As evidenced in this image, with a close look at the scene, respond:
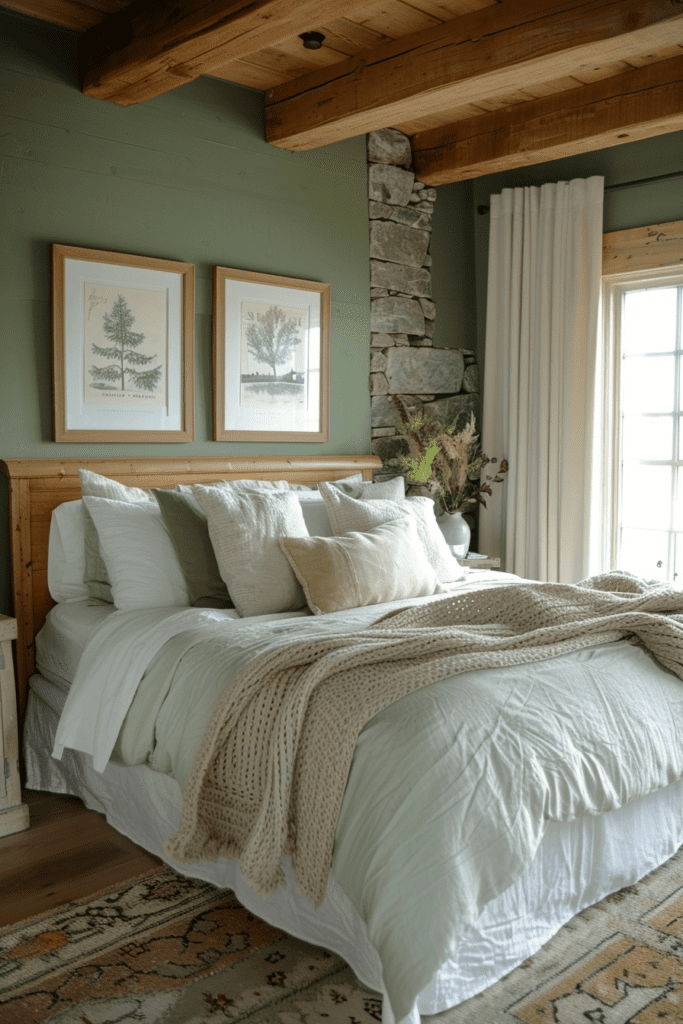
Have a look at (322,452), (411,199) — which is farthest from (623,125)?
(322,452)

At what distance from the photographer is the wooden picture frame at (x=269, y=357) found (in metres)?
3.80

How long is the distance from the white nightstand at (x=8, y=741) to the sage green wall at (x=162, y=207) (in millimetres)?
471

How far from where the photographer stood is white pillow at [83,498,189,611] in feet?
9.82

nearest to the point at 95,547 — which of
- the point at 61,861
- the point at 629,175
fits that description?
the point at 61,861

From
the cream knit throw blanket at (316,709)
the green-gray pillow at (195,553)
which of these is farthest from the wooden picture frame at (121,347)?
the cream knit throw blanket at (316,709)

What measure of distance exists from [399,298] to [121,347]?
1.67 meters

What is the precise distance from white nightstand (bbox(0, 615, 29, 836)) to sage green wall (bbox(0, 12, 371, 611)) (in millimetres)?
471

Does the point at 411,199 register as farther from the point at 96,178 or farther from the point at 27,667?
the point at 27,667

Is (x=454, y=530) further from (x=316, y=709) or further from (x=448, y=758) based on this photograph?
(x=448, y=758)

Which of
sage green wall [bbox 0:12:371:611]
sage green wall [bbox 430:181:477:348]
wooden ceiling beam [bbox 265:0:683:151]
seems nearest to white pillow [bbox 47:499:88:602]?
sage green wall [bbox 0:12:371:611]

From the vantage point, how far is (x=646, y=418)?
14.6 feet

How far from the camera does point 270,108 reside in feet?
12.8

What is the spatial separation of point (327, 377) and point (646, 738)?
8.22ft

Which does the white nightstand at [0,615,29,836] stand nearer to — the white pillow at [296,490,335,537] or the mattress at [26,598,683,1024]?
the mattress at [26,598,683,1024]
